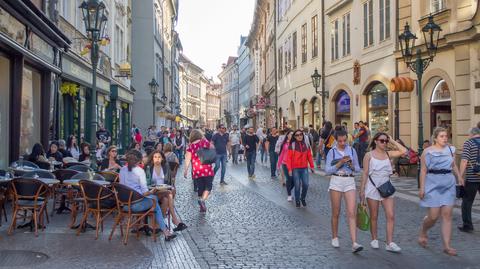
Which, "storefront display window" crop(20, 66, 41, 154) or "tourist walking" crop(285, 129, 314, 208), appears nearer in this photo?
"tourist walking" crop(285, 129, 314, 208)

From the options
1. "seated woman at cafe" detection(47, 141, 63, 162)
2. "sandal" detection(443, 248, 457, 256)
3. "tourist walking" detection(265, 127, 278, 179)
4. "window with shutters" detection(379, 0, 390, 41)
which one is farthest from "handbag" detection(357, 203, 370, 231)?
"window with shutters" detection(379, 0, 390, 41)

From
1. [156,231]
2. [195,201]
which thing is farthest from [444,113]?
[156,231]

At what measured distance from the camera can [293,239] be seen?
8.51m

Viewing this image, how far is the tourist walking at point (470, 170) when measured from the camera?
8828 millimetres

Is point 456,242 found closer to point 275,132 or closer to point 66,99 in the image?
point 275,132

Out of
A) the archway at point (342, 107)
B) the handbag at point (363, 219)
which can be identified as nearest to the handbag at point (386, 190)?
the handbag at point (363, 219)

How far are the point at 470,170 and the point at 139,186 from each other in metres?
5.03

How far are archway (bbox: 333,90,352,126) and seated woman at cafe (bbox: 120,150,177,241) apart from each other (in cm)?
1834

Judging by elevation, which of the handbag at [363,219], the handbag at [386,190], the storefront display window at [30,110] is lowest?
the handbag at [363,219]

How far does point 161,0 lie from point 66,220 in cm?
4193

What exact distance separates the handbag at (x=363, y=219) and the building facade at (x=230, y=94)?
88530 mm

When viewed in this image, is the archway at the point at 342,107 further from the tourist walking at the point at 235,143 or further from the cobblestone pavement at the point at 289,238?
the cobblestone pavement at the point at 289,238

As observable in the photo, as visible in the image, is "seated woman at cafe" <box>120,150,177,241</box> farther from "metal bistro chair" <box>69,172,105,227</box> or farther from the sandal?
the sandal

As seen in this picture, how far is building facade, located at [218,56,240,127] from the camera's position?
338 ft
